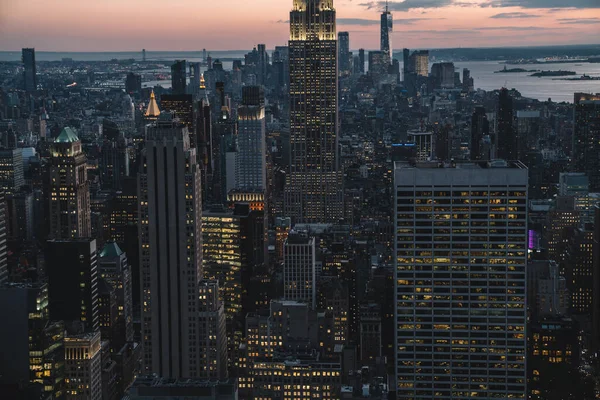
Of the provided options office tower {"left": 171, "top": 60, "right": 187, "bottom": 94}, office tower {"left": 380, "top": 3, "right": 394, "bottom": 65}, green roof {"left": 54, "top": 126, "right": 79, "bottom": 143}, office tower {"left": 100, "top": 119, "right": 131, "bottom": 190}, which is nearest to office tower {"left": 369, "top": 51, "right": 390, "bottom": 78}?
office tower {"left": 380, "top": 3, "right": 394, "bottom": 65}

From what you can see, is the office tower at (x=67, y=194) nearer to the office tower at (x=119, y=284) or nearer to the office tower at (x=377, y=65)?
the office tower at (x=119, y=284)

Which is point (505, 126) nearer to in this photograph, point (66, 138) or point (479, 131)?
point (479, 131)

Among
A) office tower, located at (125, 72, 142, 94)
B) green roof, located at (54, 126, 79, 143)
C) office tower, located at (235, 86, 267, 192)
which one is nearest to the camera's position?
green roof, located at (54, 126, 79, 143)

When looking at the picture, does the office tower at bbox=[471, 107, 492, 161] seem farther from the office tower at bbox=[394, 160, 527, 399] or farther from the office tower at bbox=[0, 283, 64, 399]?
the office tower at bbox=[0, 283, 64, 399]

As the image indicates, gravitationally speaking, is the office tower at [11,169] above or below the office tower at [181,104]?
below

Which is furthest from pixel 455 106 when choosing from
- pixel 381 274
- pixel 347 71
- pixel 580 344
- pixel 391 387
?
pixel 391 387

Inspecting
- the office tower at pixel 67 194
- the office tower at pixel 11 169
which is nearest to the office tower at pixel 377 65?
the office tower at pixel 11 169
